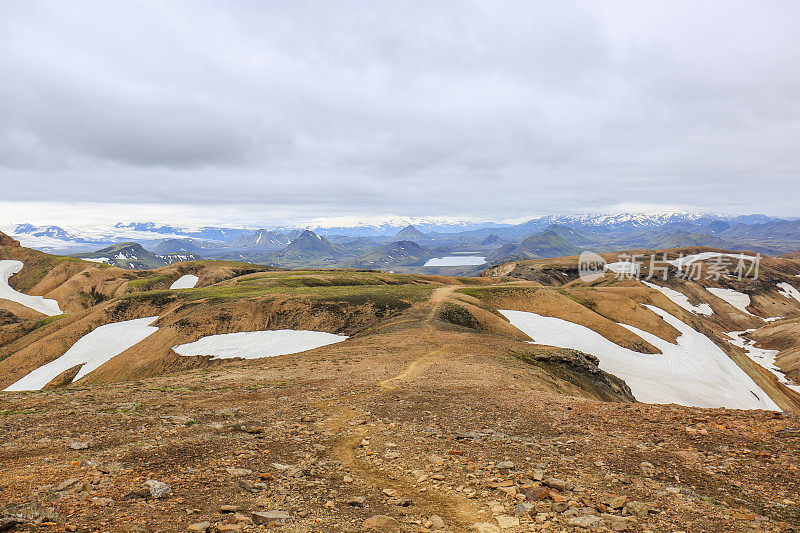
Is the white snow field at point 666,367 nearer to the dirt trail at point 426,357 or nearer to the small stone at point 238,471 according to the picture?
the dirt trail at point 426,357

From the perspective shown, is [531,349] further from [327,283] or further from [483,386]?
[327,283]

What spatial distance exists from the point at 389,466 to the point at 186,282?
140 meters

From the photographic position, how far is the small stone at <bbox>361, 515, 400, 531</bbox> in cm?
Answer: 705

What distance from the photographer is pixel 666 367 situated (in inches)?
1993

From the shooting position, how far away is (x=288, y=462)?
10273 mm

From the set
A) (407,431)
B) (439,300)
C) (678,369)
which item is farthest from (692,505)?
(678,369)

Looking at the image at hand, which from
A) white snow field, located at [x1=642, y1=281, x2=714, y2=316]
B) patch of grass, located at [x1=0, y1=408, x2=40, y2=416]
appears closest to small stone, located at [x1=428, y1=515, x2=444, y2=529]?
patch of grass, located at [x1=0, y1=408, x2=40, y2=416]

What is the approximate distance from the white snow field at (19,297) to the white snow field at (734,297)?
277654 mm

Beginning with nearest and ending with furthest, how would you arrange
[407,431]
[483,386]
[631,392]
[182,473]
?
[182,473], [407,431], [483,386], [631,392]

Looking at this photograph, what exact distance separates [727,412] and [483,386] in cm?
1025

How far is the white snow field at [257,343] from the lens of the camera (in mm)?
38031

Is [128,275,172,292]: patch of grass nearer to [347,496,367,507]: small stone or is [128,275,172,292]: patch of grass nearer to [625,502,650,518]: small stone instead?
[347,496,367,507]: small stone

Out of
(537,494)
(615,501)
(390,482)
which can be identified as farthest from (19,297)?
(615,501)

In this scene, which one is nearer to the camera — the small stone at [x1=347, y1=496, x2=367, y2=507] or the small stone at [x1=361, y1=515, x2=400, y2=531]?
the small stone at [x1=361, y1=515, x2=400, y2=531]
